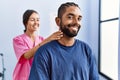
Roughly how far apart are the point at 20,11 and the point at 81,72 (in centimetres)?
177

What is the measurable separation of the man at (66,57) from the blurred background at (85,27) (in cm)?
150

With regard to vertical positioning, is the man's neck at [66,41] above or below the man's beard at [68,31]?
below

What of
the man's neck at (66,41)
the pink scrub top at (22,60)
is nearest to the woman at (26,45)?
the pink scrub top at (22,60)

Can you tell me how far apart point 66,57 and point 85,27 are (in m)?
1.85

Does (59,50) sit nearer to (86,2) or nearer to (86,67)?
(86,67)

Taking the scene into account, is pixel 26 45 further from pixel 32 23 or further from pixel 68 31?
pixel 68 31

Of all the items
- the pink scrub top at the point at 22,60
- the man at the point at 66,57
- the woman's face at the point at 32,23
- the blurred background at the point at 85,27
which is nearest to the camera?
the man at the point at 66,57

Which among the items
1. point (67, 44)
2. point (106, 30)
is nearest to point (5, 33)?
point (106, 30)

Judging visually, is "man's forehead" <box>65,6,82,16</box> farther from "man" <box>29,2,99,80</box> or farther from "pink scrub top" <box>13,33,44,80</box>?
"pink scrub top" <box>13,33,44,80</box>

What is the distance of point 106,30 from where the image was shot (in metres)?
2.68

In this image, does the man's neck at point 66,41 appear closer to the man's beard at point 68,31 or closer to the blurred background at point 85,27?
the man's beard at point 68,31

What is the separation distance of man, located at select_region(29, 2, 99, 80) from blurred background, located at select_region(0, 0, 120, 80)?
1501 mm

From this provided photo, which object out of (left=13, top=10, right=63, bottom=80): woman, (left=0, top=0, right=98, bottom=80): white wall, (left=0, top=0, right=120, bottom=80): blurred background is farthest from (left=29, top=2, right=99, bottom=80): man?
(left=0, top=0, right=98, bottom=80): white wall

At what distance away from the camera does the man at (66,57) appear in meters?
0.96
